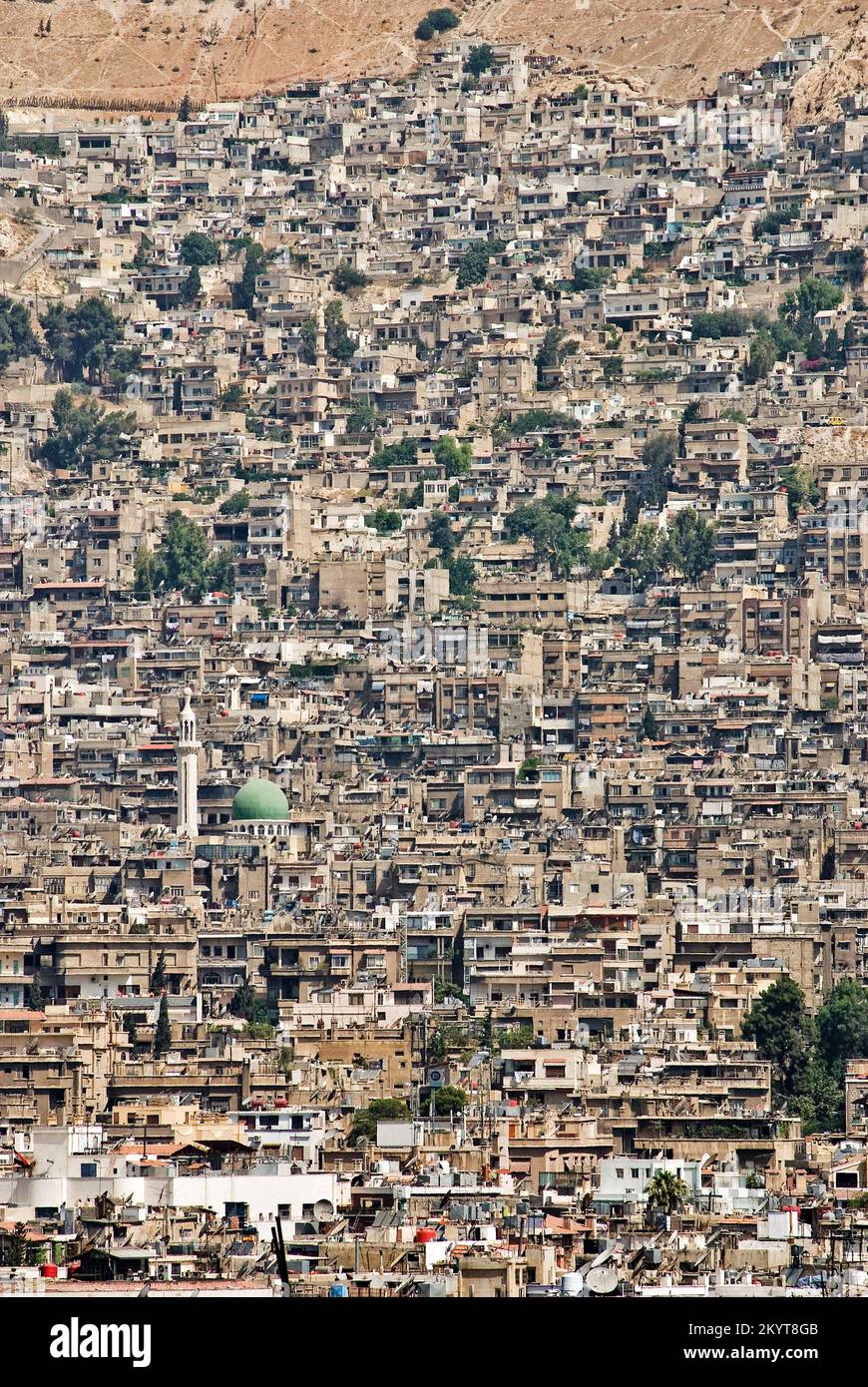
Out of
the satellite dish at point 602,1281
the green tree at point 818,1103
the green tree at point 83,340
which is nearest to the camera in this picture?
the satellite dish at point 602,1281

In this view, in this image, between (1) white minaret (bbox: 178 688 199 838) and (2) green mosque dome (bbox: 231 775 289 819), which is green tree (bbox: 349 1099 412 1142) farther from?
(1) white minaret (bbox: 178 688 199 838)

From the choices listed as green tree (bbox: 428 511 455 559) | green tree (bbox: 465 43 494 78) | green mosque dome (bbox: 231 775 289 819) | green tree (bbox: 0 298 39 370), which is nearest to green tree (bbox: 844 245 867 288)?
green tree (bbox: 428 511 455 559)

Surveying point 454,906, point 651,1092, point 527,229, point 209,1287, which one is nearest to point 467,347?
point 527,229

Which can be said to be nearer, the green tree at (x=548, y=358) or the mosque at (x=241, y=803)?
the mosque at (x=241, y=803)

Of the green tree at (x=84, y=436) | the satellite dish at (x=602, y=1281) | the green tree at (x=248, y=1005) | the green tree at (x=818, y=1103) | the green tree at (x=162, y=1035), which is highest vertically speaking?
the satellite dish at (x=602, y=1281)

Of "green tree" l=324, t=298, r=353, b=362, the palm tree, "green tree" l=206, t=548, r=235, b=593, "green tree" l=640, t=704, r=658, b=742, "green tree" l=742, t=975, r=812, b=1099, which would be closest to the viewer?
the palm tree

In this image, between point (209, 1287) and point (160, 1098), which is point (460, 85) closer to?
point (160, 1098)

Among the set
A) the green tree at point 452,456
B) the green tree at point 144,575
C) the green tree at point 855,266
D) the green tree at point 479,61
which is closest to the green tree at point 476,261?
the green tree at point 855,266

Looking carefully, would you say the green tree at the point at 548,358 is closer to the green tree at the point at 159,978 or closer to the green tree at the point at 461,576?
the green tree at the point at 461,576
